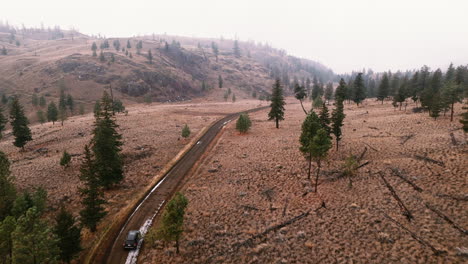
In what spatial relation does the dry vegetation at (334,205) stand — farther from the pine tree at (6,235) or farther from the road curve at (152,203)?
the pine tree at (6,235)

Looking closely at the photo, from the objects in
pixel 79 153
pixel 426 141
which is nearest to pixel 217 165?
pixel 79 153

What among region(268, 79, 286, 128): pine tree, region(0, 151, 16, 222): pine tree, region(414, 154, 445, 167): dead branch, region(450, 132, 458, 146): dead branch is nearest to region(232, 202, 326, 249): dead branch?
region(414, 154, 445, 167): dead branch

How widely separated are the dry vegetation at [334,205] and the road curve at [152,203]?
86.6 inches

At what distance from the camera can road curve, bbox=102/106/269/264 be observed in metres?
21.0

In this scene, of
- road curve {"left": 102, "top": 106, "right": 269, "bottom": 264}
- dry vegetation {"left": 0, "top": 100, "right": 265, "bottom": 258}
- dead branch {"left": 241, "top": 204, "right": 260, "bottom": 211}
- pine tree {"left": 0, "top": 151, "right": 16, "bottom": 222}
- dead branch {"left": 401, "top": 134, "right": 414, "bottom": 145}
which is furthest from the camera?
dead branch {"left": 401, "top": 134, "right": 414, "bottom": 145}

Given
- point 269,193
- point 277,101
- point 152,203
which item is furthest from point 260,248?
point 277,101

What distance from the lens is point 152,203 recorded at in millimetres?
29531

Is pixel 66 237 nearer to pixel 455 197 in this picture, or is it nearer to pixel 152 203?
pixel 152 203

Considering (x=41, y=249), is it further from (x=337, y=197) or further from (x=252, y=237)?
(x=337, y=197)

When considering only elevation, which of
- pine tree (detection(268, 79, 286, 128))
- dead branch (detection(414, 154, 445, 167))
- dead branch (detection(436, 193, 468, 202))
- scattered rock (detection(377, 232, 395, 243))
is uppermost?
pine tree (detection(268, 79, 286, 128))

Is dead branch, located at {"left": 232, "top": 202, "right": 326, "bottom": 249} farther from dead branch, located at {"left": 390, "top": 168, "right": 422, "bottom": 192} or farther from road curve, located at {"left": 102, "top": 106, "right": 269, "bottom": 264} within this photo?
dead branch, located at {"left": 390, "top": 168, "right": 422, "bottom": 192}

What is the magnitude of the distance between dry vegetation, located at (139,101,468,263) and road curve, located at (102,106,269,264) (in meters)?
2.20

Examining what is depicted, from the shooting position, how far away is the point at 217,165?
130 feet

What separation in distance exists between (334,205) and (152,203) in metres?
21.9
